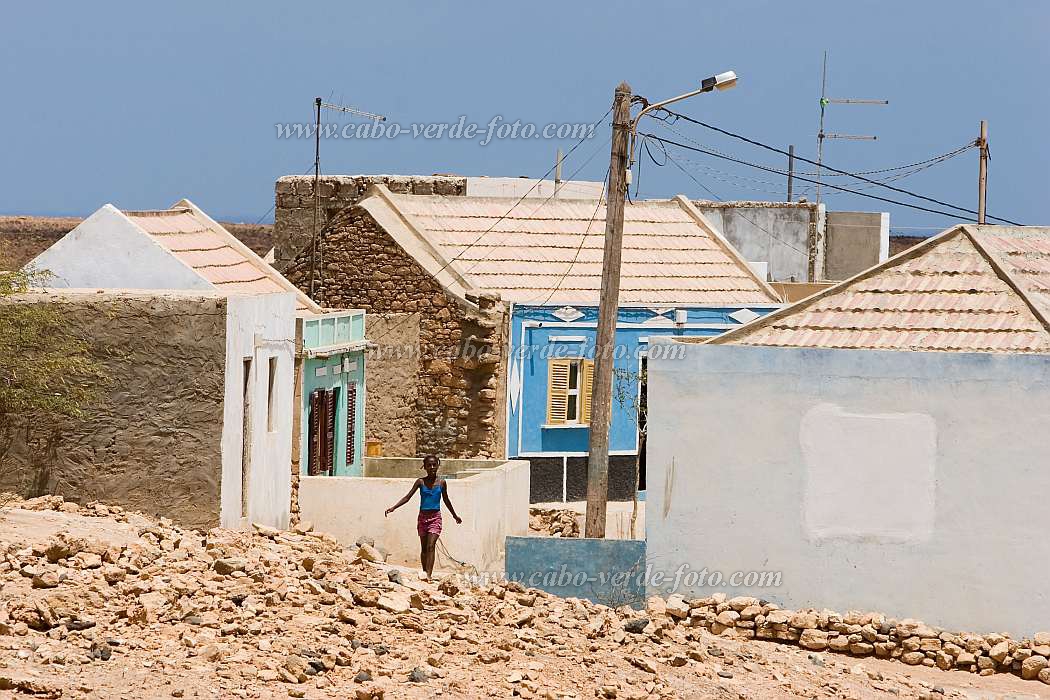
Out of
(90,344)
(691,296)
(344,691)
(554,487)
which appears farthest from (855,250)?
(344,691)

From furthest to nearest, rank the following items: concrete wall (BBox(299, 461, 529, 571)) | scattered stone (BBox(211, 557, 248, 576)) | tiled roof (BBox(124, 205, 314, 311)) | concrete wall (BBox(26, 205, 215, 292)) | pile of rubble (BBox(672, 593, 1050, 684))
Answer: tiled roof (BBox(124, 205, 314, 311))
concrete wall (BBox(299, 461, 529, 571))
concrete wall (BBox(26, 205, 215, 292))
pile of rubble (BBox(672, 593, 1050, 684))
scattered stone (BBox(211, 557, 248, 576))

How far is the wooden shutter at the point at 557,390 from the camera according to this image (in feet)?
96.5

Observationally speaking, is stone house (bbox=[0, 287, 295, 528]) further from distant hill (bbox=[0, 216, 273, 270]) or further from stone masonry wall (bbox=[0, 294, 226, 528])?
distant hill (bbox=[0, 216, 273, 270])

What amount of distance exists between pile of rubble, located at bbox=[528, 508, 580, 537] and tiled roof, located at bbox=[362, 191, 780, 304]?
4.63 meters

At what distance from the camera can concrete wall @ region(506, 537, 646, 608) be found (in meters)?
17.9

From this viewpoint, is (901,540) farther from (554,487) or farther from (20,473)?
(554,487)

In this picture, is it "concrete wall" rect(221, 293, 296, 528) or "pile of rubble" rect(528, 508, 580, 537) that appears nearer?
"concrete wall" rect(221, 293, 296, 528)

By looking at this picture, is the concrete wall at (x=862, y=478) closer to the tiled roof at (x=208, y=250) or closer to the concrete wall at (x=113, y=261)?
the concrete wall at (x=113, y=261)

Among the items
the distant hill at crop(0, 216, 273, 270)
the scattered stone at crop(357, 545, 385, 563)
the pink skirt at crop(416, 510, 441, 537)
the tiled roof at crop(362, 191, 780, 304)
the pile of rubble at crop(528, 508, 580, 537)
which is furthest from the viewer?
the distant hill at crop(0, 216, 273, 270)

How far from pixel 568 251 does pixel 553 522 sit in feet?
23.8

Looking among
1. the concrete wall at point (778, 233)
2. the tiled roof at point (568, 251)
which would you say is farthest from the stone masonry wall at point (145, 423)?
the concrete wall at point (778, 233)

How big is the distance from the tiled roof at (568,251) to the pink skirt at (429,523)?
10.6 metres

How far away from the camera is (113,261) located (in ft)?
67.6

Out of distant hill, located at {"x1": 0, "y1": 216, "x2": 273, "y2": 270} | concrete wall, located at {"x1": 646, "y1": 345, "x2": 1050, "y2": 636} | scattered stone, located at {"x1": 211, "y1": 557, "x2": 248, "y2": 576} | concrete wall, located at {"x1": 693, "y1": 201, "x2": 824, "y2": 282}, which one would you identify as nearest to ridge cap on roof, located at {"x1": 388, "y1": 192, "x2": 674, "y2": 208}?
concrete wall, located at {"x1": 693, "y1": 201, "x2": 824, "y2": 282}
